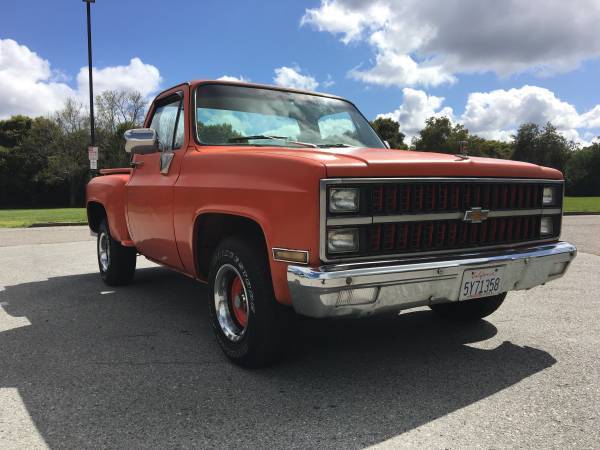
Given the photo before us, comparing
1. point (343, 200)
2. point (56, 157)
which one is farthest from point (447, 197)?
point (56, 157)

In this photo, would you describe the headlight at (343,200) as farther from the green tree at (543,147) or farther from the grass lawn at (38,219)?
the green tree at (543,147)

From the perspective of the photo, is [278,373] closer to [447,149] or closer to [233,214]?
[233,214]

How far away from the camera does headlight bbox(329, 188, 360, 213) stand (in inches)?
107

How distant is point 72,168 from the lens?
40844mm

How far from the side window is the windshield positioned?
27 centimetres

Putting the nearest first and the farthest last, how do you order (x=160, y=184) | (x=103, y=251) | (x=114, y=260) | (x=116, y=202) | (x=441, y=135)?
(x=160, y=184), (x=116, y=202), (x=114, y=260), (x=103, y=251), (x=441, y=135)

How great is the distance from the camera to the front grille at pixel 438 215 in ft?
9.27

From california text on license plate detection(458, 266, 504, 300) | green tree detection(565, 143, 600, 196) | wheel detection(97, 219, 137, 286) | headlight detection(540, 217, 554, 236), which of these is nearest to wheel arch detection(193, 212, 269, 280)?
california text on license plate detection(458, 266, 504, 300)

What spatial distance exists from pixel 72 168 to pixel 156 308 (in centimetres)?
3985

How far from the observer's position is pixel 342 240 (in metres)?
2.78

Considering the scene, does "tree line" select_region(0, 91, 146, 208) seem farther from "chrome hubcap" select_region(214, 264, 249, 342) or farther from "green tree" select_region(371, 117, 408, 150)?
"chrome hubcap" select_region(214, 264, 249, 342)

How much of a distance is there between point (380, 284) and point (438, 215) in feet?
2.07

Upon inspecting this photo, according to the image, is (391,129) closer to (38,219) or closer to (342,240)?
(38,219)

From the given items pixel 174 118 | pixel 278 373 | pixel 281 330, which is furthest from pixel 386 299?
pixel 174 118
